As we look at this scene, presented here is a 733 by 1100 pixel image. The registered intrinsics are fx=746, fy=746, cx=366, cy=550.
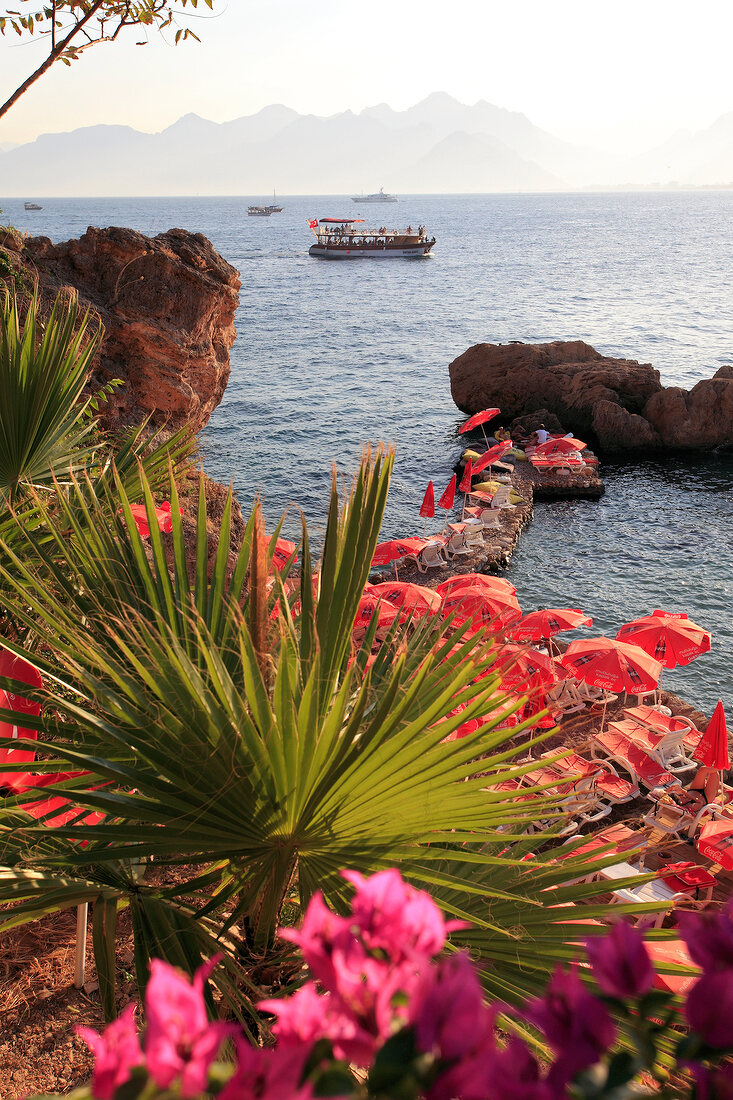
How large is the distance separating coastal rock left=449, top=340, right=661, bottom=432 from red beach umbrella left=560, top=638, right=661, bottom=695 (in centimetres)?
2088

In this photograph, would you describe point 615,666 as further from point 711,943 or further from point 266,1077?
point 266,1077

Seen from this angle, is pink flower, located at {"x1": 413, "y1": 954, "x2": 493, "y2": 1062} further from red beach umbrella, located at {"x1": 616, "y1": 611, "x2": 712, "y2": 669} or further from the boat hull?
the boat hull

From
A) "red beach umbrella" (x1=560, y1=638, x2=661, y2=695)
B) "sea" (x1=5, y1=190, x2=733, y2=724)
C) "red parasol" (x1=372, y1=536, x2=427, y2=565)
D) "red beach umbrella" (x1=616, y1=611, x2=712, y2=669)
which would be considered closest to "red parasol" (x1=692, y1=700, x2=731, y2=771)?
"red beach umbrella" (x1=560, y1=638, x2=661, y2=695)

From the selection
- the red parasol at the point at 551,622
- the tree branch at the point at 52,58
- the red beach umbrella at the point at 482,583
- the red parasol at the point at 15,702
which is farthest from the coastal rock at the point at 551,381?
the red parasol at the point at 15,702

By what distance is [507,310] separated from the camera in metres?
69.6

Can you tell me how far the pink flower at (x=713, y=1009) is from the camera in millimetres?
751

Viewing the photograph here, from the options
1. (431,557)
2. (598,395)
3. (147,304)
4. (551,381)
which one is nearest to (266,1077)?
(431,557)

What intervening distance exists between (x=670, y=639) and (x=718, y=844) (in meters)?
4.58

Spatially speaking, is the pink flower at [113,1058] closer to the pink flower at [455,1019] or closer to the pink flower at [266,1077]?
the pink flower at [266,1077]

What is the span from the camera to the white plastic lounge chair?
18.6 m

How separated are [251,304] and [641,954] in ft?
242

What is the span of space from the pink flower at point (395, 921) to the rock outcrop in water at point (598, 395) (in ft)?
99.7

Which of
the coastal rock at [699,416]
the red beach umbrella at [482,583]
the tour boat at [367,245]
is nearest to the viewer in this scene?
the red beach umbrella at [482,583]

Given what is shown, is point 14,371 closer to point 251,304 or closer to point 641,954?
point 641,954
